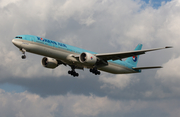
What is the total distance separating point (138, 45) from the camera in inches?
2502

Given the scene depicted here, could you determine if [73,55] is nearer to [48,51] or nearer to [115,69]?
[48,51]

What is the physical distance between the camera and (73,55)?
45188mm

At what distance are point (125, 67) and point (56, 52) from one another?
18281 mm

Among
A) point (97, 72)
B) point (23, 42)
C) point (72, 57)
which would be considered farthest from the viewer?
point (97, 72)

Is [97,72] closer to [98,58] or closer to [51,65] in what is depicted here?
[98,58]

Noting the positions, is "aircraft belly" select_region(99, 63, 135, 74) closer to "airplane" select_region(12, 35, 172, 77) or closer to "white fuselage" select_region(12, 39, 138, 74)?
"airplane" select_region(12, 35, 172, 77)

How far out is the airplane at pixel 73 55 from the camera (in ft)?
134

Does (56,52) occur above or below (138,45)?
below

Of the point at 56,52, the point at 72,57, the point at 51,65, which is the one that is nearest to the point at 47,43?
the point at 56,52

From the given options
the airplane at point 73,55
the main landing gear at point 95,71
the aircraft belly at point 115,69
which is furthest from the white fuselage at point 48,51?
the main landing gear at point 95,71

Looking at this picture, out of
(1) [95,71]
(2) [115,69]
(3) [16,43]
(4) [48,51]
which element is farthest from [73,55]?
(2) [115,69]

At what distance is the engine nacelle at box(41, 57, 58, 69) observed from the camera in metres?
50.6

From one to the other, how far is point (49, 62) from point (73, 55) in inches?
293

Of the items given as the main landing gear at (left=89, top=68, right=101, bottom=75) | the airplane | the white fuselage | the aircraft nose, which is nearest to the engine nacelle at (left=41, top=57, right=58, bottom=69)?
the airplane
